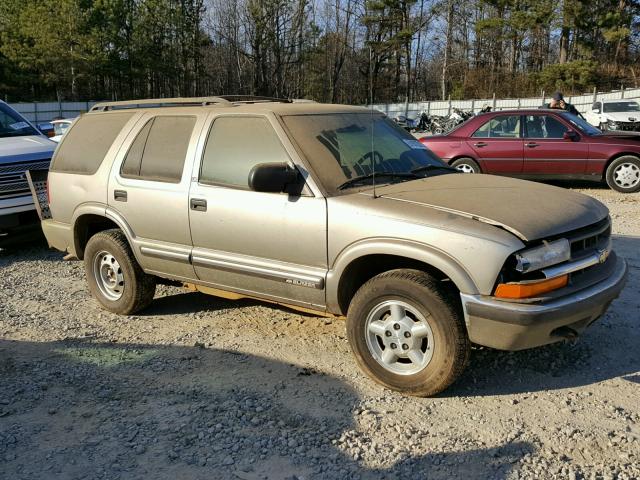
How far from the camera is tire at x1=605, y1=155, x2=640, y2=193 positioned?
34.0 feet

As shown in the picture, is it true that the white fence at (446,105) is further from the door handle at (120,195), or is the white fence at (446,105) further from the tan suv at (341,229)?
the door handle at (120,195)

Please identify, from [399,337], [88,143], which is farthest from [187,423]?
[88,143]

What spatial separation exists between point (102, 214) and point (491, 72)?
182 ft

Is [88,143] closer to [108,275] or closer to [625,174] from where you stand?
[108,275]

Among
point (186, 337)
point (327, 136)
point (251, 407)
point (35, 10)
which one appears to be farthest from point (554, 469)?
point (35, 10)

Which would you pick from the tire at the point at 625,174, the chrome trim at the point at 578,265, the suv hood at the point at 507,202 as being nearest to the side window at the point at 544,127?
the tire at the point at 625,174

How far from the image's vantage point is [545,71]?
4525 centimetres

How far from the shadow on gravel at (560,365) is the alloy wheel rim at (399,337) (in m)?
0.32

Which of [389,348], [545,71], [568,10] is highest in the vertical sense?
[568,10]

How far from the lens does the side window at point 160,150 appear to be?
4734 mm

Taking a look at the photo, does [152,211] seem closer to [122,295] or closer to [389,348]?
[122,295]

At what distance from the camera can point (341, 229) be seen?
12.5 ft

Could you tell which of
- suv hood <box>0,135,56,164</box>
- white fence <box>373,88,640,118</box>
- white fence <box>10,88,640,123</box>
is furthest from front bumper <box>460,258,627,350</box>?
white fence <box>10,88,640,123</box>

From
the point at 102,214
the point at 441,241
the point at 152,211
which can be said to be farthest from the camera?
the point at 102,214
